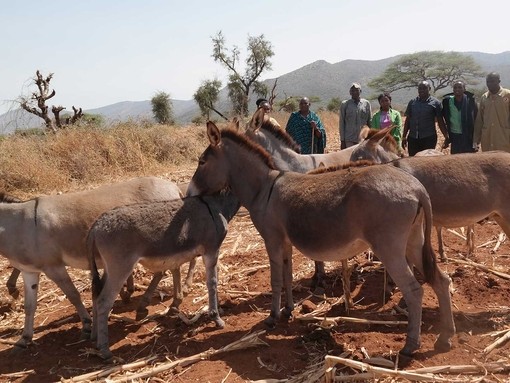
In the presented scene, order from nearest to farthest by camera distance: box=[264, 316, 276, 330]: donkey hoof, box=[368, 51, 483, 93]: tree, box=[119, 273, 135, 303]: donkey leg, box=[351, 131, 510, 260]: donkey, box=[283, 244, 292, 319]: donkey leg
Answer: box=[351, 131, 510, 260]: donkey → box=[264, 316, 276, 330]: donkey hoof → box=[283, 244, 292, 319]: donkey leg → box=[119, 273, 135, 303]: donkey leg → box=[368, 51, 483, 93]: tree

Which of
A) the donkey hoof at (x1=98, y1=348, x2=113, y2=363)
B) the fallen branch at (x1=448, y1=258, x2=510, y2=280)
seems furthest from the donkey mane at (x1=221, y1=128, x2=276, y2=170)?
the fallen branch at (x1=448, y1=258, x2=510, y2=280)

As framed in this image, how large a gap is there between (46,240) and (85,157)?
401 inches

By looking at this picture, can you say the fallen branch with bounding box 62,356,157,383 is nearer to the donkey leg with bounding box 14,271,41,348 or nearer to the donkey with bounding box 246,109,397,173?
the donkey leg with bounding box 14,271,41,348

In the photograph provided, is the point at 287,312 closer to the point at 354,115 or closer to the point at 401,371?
the point at 401,371

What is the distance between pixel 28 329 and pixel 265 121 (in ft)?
13.6

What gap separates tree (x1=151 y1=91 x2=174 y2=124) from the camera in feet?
126

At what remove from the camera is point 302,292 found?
6.11 meters

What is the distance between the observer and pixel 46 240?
17.3ft

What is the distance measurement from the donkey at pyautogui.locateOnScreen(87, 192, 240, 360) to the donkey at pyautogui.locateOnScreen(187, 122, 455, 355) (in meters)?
0.58

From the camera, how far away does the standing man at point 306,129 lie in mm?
8469

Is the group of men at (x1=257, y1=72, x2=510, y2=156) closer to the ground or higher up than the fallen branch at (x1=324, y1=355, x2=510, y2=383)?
higher up

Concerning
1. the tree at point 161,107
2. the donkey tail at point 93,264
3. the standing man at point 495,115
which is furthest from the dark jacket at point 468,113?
the tree at point 161,107

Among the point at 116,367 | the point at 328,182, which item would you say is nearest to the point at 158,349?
the point at 116,367

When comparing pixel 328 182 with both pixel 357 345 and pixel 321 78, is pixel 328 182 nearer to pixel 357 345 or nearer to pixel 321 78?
pixel 357 345
